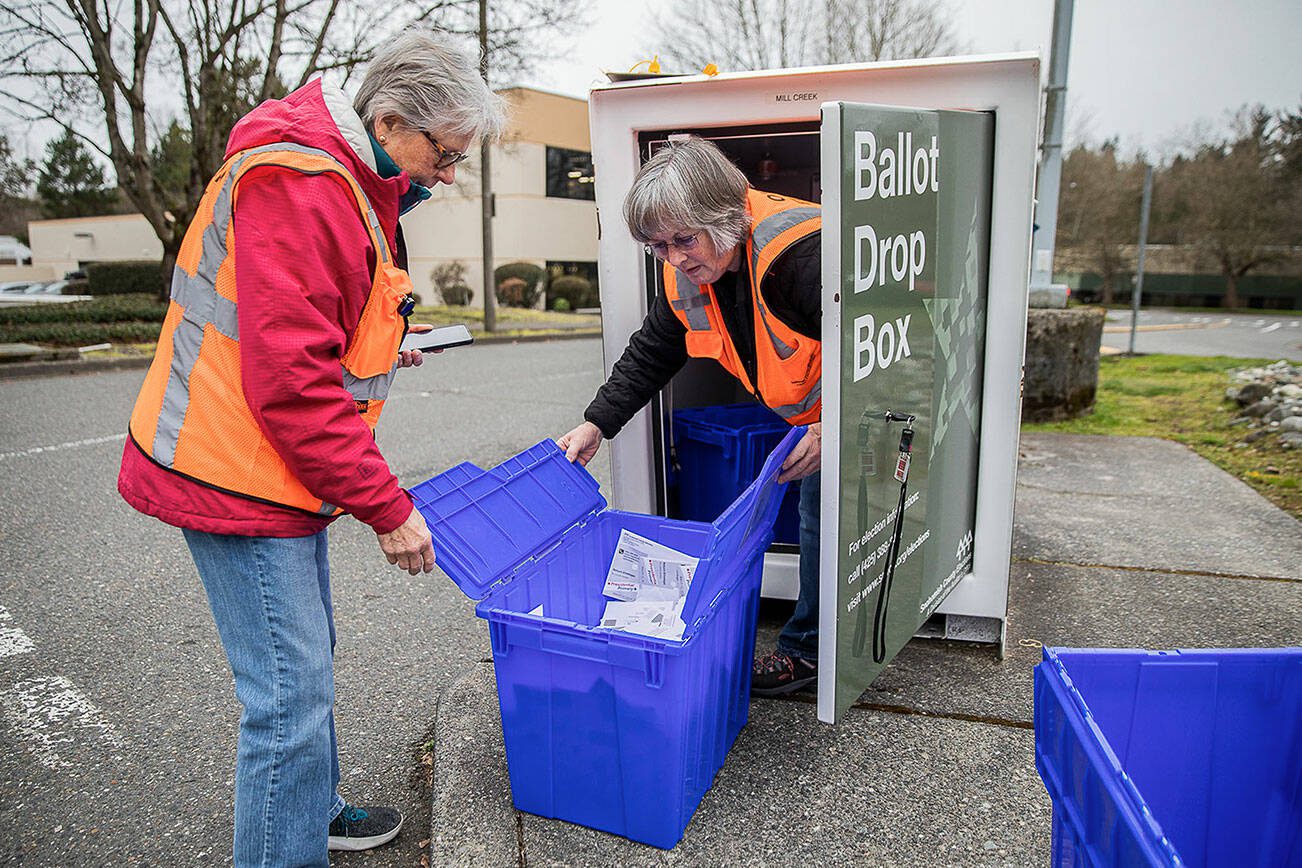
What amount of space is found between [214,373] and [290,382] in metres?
0.18

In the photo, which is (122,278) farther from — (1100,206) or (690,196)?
(1100,206)

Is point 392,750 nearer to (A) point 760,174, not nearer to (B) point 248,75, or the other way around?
(A) point 760,174

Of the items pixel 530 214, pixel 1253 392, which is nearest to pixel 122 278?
pixel 530 214

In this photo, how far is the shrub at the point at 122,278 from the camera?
90.2ft

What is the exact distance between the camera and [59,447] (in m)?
6.16

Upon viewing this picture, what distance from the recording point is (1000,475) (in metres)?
2.88

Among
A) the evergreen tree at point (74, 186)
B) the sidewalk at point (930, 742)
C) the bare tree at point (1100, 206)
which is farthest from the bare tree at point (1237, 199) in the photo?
the evergreen tree at point (74, 186)

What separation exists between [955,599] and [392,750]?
1842 mm

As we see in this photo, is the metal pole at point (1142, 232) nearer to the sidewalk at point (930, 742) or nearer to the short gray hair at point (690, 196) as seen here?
the sidewalk at point (930, 742)

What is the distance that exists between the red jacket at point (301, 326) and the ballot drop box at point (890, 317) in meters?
0.93

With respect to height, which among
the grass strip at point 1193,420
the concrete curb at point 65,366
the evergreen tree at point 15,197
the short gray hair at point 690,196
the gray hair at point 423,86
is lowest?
the grass strip at point 1193,420

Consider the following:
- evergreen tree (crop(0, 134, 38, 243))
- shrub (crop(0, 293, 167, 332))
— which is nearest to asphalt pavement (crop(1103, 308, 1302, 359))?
shrub (crop(0, 293, 167, 332))

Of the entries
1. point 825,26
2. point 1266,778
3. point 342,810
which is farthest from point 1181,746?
point 825,26

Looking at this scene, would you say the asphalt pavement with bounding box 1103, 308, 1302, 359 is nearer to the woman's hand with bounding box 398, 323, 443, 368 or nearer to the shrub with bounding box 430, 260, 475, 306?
the woman's hand with bounding box 398, 323, 443, 368
